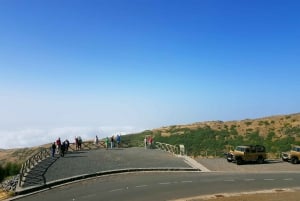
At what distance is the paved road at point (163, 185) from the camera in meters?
25.6

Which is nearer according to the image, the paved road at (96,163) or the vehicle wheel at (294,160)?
the paved road at (96,163)

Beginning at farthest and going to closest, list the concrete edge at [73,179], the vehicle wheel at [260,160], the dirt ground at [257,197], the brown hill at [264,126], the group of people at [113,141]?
the brown hill at [264,126], the group of people at [113,141], the vehicle wheel at [260,160], the concrete edge at [73,179], the dirt ground at [257,197]

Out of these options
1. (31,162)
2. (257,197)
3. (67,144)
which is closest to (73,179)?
(31,162)

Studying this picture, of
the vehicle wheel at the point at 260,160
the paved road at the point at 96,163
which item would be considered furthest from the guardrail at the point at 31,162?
the vehicle wheel at the point at 260,160

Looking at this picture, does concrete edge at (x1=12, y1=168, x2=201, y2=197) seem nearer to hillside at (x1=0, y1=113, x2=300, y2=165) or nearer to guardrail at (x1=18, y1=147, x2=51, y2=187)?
guardrail at (x1=18, y1=147, x2=51, y2=187)

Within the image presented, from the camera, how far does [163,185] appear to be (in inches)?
1147

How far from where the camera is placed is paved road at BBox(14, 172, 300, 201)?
25.6 metres

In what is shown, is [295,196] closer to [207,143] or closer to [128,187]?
[128,187]

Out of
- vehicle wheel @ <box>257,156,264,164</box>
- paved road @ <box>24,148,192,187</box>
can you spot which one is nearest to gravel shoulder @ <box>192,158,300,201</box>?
vehicle wheel @ <box>257,156,264,164</box>

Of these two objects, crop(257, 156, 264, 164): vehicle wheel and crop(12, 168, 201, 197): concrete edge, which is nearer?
crop(12, 168, 201, 197): concrete edge

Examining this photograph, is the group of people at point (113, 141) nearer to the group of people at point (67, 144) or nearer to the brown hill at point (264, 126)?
the group of people at point (67, 144)

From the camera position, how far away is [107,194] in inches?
1022

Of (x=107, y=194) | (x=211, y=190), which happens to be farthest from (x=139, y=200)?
(x=211, y=190)

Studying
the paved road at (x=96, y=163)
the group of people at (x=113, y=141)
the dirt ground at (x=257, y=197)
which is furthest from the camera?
the group of people at (x=113, y=141)
